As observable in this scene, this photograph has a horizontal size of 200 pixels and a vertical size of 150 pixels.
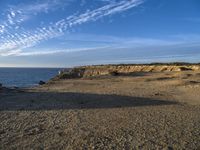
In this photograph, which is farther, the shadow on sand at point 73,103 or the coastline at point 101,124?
the shadow on sand at point 73,103

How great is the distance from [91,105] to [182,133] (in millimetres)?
8806

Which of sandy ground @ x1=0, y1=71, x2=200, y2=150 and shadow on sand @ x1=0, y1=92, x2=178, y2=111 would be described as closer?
sandy ground @ x1=0, y1=71, x2=200, y2=150

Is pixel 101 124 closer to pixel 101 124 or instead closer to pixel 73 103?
pixel 101 124

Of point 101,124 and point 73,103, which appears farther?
point 73,103

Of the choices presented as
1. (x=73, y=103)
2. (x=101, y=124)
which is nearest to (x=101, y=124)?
(x=101, y=124)

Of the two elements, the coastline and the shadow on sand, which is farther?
the shadow on sand

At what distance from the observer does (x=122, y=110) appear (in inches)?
755

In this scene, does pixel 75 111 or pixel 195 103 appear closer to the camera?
pixel 75 111

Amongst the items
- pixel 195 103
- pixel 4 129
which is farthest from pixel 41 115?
pixel 195 103

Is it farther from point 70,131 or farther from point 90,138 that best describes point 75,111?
point 90,138

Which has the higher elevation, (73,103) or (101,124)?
(101,124)

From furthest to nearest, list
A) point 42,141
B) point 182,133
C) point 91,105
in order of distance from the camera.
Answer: point 91,105 < point 182,133 < point 42,141

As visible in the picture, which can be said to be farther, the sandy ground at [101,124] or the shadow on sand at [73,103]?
the shadow on sand at [73,103]

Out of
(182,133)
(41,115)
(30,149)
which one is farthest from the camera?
(41,115)
